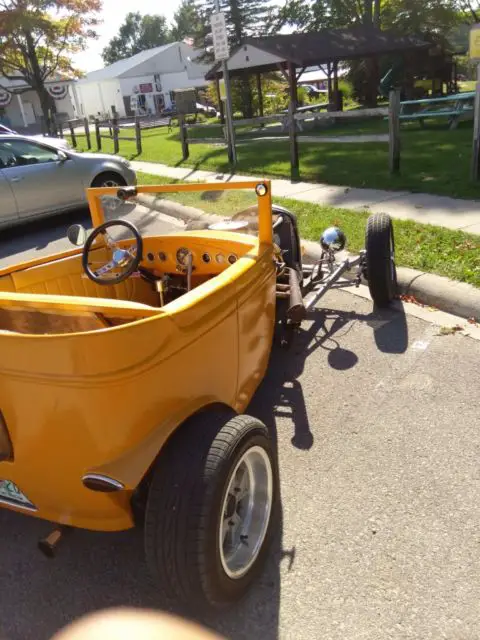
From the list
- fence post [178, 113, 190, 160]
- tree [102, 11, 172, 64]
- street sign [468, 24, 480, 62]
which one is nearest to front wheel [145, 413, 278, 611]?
street sign [468, 24, 480, 62]

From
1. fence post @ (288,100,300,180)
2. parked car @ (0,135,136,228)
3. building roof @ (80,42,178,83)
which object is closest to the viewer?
parked car @ (0,135,136,228)

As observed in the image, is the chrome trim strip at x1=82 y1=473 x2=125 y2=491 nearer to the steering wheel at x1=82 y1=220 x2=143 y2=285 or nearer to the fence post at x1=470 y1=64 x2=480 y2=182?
the steering wheel at x1=82 y1=220 x2=143 y2=285

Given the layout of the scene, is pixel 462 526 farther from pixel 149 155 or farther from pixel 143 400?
pixel 149 155

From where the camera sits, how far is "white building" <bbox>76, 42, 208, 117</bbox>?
Result: 5066 centimetres

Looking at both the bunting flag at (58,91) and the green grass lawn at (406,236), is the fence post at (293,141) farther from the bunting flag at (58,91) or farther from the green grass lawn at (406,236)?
the bunting flag at (58,91)

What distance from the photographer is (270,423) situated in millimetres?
3268

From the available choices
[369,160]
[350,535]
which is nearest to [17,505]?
[350,535]

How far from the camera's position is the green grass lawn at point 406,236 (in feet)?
11.4

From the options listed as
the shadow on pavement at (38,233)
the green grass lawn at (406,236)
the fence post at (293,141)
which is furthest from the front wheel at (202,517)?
the fence post at (293,141)

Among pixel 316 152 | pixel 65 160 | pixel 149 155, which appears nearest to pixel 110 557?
pixel 65 160

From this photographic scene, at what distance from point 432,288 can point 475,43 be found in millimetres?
4229

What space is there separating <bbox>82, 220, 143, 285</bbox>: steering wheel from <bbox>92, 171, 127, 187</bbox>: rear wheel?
6.84m

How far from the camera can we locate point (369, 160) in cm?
1085

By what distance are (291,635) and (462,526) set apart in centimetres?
87
